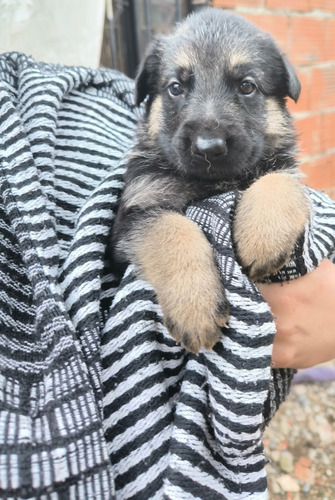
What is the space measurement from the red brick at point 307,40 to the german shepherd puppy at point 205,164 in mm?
1540

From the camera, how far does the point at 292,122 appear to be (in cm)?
187

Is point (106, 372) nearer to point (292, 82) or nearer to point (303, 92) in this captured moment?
point (292, 82)

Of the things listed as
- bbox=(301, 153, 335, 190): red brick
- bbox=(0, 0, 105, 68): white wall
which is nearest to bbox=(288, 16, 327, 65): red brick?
bbox=(301, 153, 335, 190): red brick

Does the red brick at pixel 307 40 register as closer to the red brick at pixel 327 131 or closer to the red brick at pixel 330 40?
the red brick at pixel 330 40

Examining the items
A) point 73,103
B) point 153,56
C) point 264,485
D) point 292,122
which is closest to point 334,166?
point 292,122

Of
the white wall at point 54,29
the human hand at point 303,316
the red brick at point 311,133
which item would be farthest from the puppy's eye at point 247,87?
the red brick at point 311,133

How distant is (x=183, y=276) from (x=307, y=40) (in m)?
2.83

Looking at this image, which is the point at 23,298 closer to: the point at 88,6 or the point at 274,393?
the point at 274,393

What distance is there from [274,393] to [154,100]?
50.6 inches

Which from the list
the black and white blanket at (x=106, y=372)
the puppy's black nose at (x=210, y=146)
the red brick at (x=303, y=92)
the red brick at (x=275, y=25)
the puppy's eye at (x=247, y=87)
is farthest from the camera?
the red brick at (x=303, y=92)

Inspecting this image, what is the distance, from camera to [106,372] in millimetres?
1061

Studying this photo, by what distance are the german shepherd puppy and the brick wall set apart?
1.21 metres

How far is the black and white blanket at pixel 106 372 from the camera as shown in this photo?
871mm

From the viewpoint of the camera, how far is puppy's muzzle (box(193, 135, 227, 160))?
1379 mm
